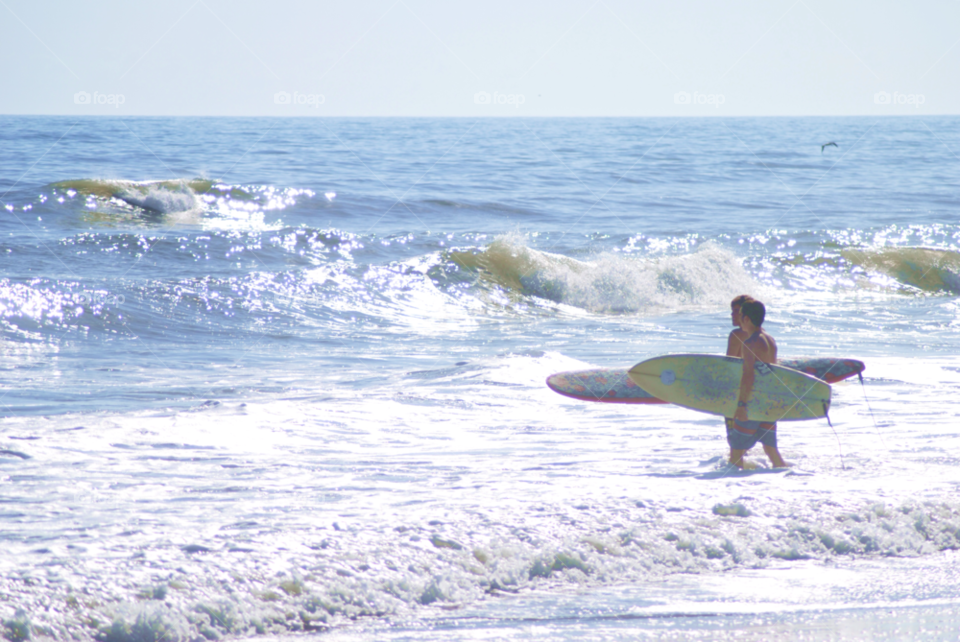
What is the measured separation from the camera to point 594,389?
632 centimetres

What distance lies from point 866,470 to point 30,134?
31.2 m

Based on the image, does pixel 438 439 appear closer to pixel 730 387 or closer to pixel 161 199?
pixel 730 387

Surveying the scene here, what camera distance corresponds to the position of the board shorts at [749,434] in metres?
4.95

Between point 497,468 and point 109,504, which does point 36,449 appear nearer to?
point 109,504

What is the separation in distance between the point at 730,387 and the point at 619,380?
1.15m

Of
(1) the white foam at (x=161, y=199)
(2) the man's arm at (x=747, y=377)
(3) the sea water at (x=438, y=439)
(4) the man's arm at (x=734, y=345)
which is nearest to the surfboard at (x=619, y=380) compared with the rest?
(3) the sea water at (x=438, y=439)

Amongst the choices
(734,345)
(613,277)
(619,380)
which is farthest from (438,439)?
(613,277)

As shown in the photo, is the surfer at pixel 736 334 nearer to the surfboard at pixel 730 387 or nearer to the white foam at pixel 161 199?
the surfboard at pixel 730 387

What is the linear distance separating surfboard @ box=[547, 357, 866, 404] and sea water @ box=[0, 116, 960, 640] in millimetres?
178

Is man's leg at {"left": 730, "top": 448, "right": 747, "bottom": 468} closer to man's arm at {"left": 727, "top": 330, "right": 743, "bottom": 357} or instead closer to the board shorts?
the board shorts

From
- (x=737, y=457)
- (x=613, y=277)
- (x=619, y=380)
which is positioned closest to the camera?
(x=737, y=457)

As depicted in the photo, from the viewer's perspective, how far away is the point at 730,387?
208 inches

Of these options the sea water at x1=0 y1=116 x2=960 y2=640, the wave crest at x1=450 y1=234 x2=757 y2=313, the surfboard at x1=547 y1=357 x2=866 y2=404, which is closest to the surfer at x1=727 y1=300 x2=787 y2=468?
the sea water at x1=0 y1=116 x2=960 y2=640

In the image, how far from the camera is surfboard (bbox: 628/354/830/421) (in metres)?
5.14
